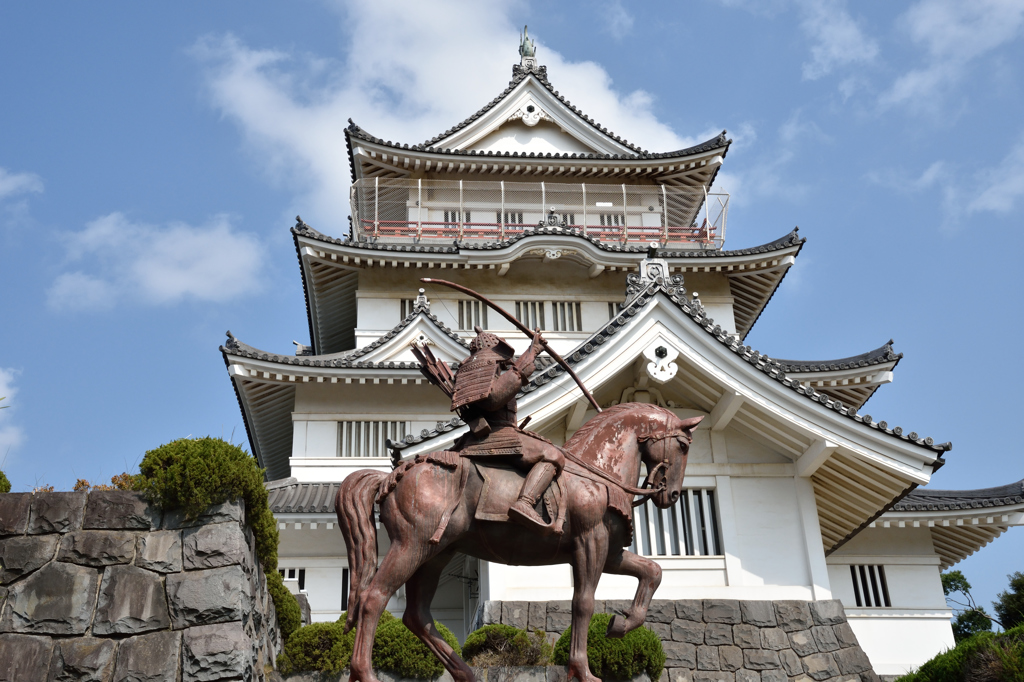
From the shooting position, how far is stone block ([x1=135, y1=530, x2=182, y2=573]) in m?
8.39

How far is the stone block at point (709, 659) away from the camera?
42.1 feet

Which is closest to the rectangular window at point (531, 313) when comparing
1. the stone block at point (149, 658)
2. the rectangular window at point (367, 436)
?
the rectangular window at point (367, 436)

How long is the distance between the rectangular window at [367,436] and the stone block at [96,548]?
35.1 ft

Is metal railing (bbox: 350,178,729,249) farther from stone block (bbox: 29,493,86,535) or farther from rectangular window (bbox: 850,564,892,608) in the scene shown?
stone block (bbox: 29,493,86,535)

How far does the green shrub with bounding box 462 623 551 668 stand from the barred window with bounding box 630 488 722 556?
3488 mm

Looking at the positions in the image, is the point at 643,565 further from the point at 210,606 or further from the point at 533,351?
the point at 210,606

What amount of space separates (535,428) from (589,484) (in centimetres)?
620

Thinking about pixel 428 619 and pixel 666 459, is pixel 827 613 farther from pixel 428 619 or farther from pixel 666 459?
pixel 428 619

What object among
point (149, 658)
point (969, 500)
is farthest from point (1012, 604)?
point (149, 658)

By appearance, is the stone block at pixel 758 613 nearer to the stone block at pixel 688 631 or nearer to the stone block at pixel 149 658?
the stone block at pixel 688 631

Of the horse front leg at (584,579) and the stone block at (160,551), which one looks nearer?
the horse front leg at (584,579)

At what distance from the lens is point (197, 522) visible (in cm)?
859

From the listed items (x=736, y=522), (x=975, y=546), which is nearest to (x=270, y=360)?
(x=736, y=522)

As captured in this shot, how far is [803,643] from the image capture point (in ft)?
42.7
